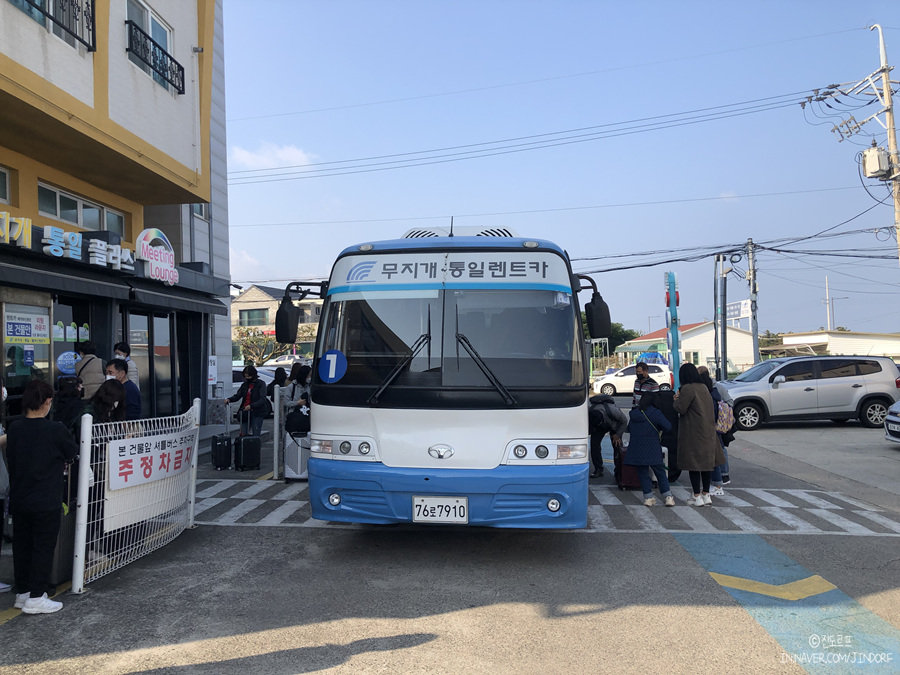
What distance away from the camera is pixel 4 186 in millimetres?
9953

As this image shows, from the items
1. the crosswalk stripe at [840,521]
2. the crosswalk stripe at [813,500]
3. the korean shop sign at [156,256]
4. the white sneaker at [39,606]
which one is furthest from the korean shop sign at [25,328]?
the crosswalk stripe at [813,500]

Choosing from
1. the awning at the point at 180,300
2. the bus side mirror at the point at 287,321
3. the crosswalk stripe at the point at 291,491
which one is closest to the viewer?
the bus side mirror at the point at 287,321

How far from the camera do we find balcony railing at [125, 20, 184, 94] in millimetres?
11367

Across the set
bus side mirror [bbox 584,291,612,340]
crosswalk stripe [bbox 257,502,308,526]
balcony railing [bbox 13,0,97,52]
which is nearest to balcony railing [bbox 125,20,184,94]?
balcony railing [bbox 13,0,97,52]

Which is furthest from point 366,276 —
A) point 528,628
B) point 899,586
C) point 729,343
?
point 729,343

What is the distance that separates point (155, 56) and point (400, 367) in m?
9.84

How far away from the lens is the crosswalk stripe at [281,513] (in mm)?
7206

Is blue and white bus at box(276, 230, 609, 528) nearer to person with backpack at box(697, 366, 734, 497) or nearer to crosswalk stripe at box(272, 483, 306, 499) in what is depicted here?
person with backpack at box(697, 366, 734, 497)

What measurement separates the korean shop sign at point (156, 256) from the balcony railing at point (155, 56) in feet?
9.41

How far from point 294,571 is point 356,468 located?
3.19 ft

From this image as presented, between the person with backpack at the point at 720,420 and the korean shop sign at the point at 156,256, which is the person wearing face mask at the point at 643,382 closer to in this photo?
the person with backpack at the point at 720,420

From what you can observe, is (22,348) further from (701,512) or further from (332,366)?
(701,512)

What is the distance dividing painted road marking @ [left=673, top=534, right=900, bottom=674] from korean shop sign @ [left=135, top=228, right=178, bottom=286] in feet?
33.0

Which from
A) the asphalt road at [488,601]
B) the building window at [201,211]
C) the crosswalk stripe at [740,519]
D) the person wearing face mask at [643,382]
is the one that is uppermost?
the building window at [201,211]
